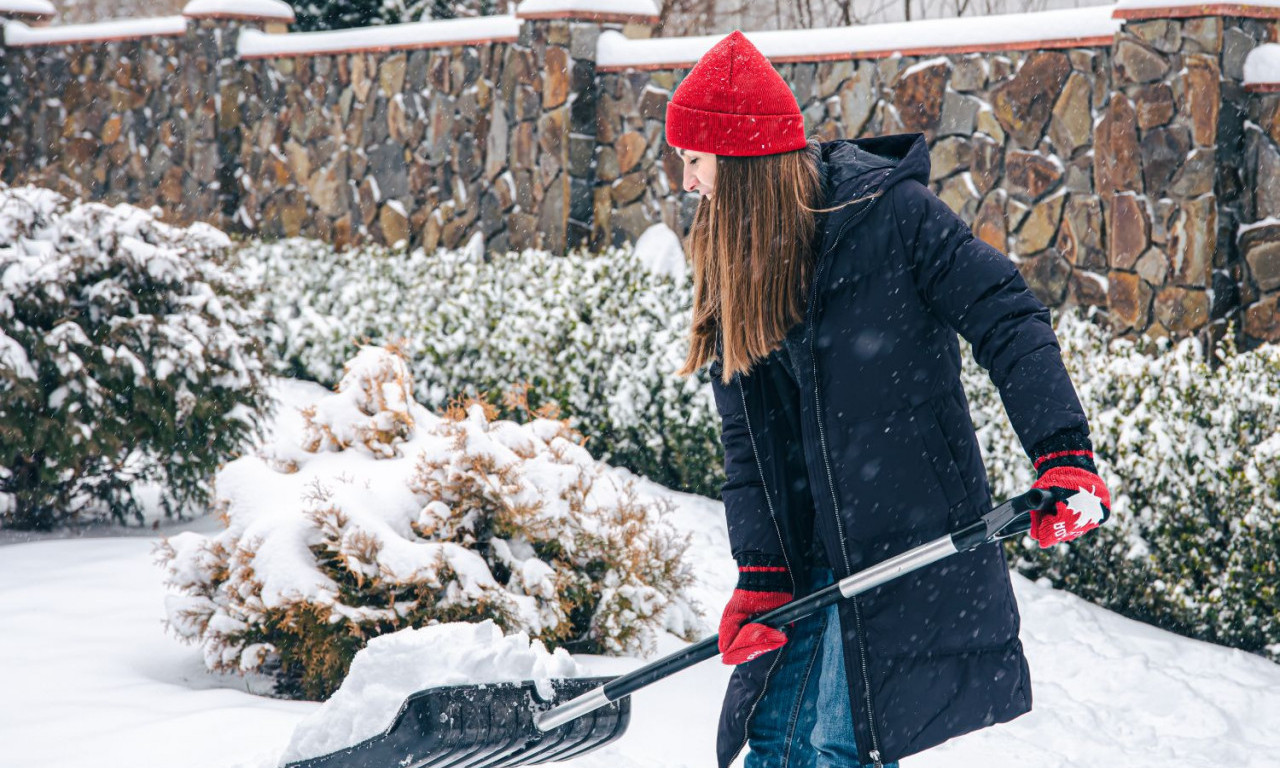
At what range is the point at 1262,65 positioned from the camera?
5.73 m

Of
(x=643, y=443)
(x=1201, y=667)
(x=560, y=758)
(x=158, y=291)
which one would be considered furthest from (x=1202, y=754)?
(x=158, y=291)

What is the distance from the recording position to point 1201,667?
4.22 meters

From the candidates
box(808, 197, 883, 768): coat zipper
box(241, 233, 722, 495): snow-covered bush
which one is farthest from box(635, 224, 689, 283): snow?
box(808, 197, 883, 768): coat zipper

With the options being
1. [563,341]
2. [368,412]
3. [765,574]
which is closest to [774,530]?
[765,574]

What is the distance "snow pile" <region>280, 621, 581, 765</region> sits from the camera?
2873 millimetres

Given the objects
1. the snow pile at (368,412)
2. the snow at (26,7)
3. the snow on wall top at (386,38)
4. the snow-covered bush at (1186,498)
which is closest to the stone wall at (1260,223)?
the snow-covered bush at (1186,498)

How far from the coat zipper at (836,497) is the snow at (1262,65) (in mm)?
4419

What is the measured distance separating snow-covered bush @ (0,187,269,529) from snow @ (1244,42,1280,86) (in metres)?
4.72

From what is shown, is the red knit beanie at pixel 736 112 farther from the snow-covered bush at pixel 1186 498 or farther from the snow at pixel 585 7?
the snow at pixel 585 7

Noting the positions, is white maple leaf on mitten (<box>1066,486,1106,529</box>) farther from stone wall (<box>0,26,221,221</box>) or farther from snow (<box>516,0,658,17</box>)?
stone wall (<box>0,26,221,221</box>)

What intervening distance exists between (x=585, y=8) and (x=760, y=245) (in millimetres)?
6326

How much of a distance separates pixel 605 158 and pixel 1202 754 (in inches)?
222

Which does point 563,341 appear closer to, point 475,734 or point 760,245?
point 475,734

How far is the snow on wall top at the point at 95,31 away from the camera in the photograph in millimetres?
10953
